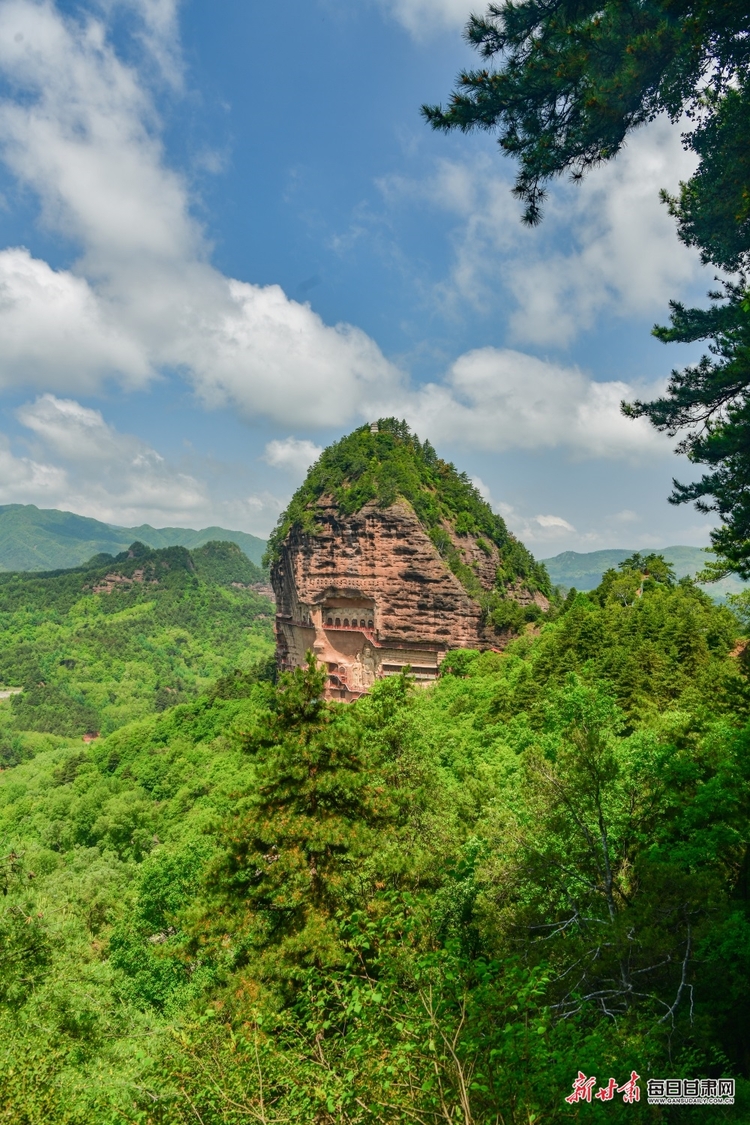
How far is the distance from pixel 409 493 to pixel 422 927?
44.4 m

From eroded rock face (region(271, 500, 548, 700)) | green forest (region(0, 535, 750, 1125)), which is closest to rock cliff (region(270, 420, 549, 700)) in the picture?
eroded rock face (region(271, 500, 548, 700))

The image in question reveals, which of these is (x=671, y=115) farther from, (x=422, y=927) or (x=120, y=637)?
(x=120, y=637)

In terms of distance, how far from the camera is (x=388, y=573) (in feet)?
163

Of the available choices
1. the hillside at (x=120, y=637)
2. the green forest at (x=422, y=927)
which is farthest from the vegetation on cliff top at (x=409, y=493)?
the hillside at (x=120, y=637)

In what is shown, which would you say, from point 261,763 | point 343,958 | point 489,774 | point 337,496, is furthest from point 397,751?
point 337,496

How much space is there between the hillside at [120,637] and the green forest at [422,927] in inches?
3112

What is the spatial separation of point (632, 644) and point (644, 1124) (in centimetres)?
2230

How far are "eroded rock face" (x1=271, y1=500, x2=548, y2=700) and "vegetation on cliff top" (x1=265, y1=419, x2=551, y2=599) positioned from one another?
125cm

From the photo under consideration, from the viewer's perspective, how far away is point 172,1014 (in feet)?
53.7

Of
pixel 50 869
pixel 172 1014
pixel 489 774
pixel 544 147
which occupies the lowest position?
pixel 50 869

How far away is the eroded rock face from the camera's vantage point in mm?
48781

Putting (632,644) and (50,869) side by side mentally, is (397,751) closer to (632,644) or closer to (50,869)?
(632,644)

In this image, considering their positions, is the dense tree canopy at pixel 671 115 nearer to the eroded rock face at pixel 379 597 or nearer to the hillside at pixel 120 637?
the eroded rock face at pixel 379 597

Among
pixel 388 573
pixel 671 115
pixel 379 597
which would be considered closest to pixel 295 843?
pixel 671 115
